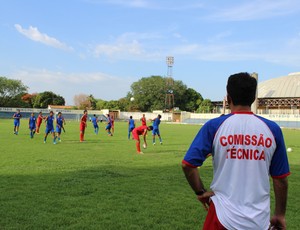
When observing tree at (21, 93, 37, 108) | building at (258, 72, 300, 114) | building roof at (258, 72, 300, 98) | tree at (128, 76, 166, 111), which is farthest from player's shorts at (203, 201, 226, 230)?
tree at (21, 93, 37, 108)

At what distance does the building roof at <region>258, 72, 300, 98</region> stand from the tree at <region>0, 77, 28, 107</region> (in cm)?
6913

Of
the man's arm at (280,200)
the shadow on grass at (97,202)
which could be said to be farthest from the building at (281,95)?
the man's arm at (280,200)

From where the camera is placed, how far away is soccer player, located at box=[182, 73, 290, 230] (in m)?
2.67

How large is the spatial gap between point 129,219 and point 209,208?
3317 mm

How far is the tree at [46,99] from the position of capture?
10850 centimetres

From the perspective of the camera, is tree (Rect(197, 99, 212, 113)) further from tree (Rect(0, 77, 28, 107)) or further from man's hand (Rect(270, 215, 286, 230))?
man's hand (Rect(270, 215, 286, 230))

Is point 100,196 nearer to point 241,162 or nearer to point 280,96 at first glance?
point 241,162

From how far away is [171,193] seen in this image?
789cm

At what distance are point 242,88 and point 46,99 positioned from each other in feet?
372

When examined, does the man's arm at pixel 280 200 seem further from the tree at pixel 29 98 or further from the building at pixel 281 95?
the tree at pixel 29 98

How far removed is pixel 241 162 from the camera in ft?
8.83

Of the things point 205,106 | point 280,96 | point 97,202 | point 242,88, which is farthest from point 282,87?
point 242,88

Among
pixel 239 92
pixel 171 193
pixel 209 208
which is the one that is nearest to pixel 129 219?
pixel 171 193

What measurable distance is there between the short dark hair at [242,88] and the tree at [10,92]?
96.8 meters
